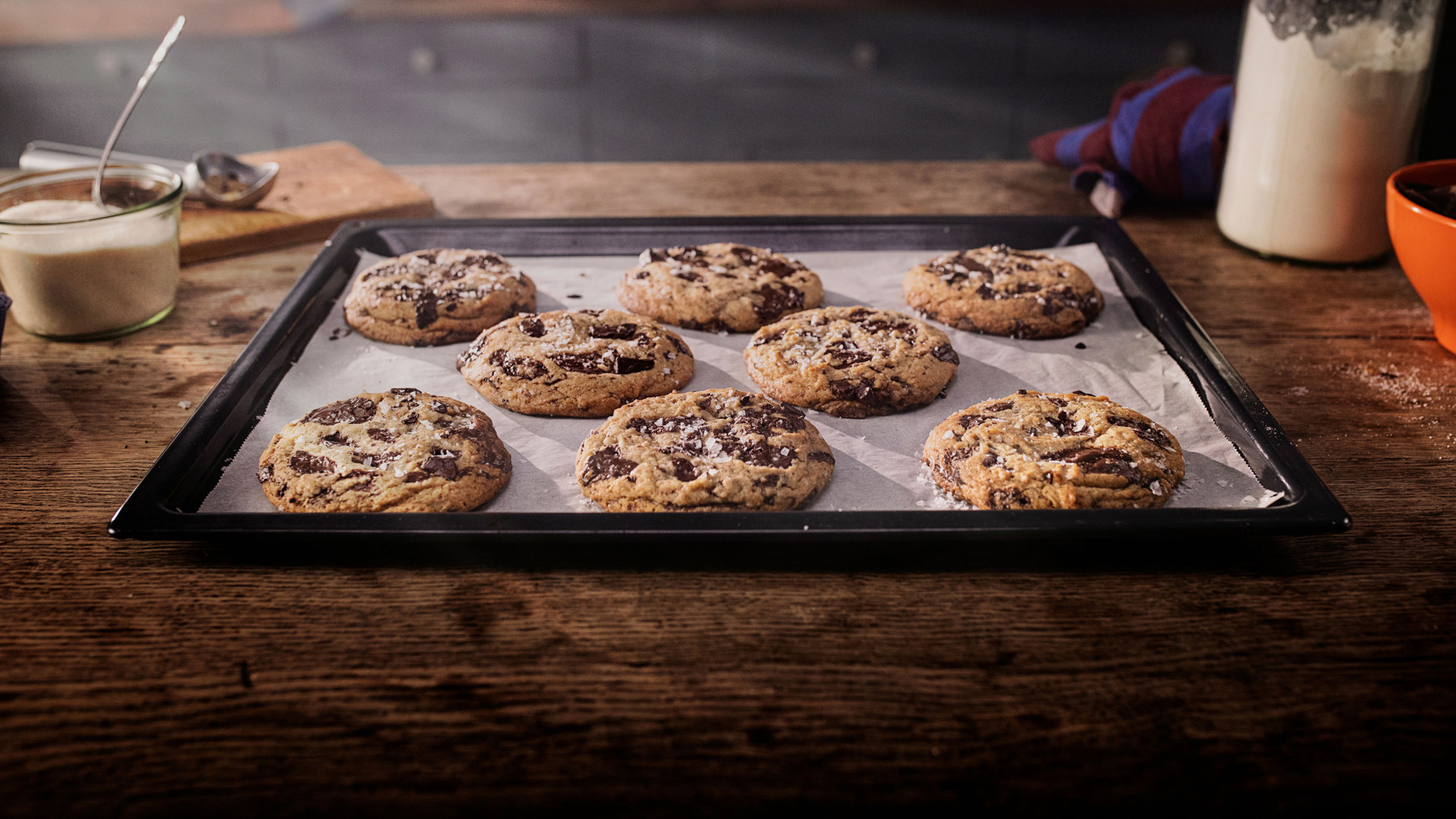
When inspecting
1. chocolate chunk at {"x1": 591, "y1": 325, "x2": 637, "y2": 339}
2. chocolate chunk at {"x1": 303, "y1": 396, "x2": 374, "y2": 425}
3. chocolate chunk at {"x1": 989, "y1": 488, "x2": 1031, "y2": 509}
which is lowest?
chocolate chunk at {"x1": 989, "y1": 488, "x2": 1031, "y2": 509}

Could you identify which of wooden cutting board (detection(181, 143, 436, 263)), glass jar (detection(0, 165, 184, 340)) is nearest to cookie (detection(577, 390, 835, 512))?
glass jar (detection(0, 165, 184, 340))

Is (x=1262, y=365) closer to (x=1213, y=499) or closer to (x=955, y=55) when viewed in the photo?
(x=1213, y=499)

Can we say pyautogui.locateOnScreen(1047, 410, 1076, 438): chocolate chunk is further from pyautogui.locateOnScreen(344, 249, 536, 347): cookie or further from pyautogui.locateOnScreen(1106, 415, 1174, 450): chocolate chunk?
pyautogui.locateOnScreen(344, 249, 536, 347): cookie

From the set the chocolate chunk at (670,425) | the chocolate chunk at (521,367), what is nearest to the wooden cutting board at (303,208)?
the chocolate chunk at (521,367)

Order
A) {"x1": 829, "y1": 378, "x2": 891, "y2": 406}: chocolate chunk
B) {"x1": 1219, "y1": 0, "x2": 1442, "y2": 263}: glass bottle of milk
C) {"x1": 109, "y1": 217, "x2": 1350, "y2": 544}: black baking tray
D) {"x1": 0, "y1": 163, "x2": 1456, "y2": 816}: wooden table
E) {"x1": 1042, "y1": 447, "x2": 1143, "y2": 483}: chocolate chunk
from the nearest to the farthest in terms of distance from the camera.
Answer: {"x1": 0, "y1": 163, "x2": 1456, "y2": 816}: wooden table < {"x1": 109, "y1": 217, "x2": 1350, "y2": 544}: black baking tray < {"x1": 1042, "y1": 447, "x2": 1143, "y2": 483}: chocolate chunk < {"x1": 829, "y1": 378, "x2": 891, "y2": 406}: chocolate chunk < {"x1": 1219, "y1": 0, "x2": 1442, "y2": 263}: glass bottle of milk

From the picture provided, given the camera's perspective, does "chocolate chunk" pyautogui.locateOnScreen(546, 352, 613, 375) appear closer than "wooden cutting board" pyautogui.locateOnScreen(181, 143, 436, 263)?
Yes

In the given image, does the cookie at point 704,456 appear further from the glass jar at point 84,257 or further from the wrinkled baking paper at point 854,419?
the glass jar at point 84,257
